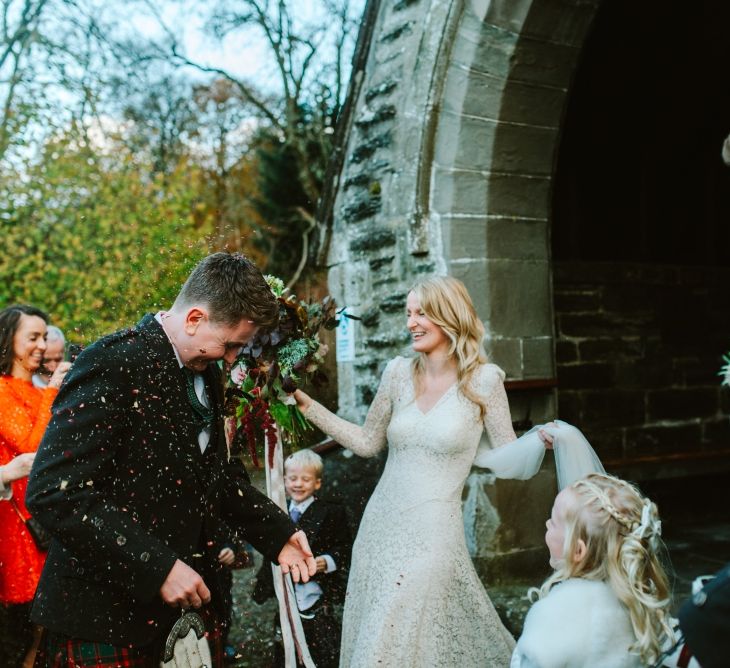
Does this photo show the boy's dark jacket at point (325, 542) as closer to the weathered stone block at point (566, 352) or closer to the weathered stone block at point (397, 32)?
the weathered stone block at point (397, 32)

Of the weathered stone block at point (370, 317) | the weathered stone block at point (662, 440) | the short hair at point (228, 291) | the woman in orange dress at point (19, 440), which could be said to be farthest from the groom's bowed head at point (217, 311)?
the weathered stone block at point (662, 440)

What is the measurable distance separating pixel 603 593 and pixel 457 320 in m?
1.55

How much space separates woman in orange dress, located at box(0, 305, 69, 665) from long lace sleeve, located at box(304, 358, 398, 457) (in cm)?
133

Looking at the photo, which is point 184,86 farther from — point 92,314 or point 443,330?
point 443,330

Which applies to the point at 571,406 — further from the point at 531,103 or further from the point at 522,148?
the point at 531,103

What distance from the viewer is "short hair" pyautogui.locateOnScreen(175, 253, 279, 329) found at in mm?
2295

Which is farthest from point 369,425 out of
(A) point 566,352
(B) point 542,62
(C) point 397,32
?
(A) point 566,352

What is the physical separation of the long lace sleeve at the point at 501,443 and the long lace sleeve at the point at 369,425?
474 millimetres

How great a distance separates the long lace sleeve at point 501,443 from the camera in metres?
3.34

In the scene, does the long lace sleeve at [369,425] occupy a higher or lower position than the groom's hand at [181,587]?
higher

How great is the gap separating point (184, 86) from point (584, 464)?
19.4m

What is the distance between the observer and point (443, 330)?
3598 millimetres

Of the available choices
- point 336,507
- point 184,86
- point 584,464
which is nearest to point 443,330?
point 584,464

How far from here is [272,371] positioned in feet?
11.5
